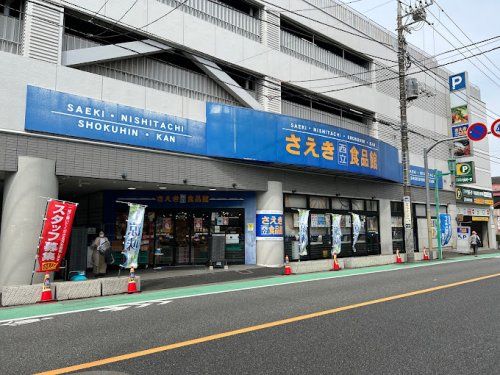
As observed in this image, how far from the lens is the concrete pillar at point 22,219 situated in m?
10.9

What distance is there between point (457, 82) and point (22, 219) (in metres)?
31.0

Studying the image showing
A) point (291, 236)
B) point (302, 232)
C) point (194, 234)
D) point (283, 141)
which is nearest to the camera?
point (283, 141)

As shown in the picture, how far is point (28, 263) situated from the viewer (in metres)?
11.0

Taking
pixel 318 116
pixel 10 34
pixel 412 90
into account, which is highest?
pixel 412 90

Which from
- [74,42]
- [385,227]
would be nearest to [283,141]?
[74,42]

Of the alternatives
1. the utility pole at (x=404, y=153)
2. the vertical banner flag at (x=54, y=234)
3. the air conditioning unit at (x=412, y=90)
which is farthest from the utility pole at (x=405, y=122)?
the vertical banner flag at (x=54, y=234)

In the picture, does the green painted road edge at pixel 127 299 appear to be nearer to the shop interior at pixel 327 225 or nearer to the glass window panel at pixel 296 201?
the shop interior at pixel 327 225

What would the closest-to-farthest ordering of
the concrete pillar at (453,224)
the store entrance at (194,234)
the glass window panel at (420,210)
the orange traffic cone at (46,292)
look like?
1. the orange traffic cone at (46,292)
2. the store entrance at (194,234)
3. the glass window panel at (420,210)
4. the concrete pillar at (453,224)

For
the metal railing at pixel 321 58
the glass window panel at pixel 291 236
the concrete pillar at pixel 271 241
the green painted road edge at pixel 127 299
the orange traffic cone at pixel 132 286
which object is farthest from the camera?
the metal railing at pixel 321 58

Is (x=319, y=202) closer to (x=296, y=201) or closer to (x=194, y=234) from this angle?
(x=296, y=201)

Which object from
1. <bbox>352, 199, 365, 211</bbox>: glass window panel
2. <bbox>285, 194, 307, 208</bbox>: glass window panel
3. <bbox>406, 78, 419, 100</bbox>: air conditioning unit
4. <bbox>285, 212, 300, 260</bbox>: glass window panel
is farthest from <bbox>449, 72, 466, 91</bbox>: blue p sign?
<bbox>285, 212, 300, 260</bbox>: glass window panel

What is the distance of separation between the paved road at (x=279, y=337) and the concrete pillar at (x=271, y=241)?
302 inches

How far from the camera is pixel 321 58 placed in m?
21.7

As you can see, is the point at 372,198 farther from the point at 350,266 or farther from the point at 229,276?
the point at 229,276
